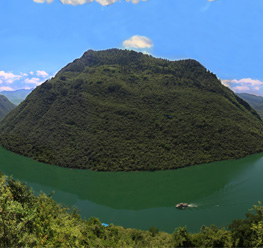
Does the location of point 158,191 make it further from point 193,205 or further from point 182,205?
point 193,205

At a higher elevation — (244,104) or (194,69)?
(194,69)

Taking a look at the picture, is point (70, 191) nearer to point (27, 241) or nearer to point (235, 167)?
point (27, 241)

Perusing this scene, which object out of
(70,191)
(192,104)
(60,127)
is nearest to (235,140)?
(192,104)

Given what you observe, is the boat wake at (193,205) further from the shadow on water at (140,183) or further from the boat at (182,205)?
the shadow on water at (140,183)

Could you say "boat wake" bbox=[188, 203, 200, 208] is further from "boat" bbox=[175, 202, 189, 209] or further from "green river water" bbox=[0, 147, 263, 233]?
"boat" bbox=[175, 202, 189, 209]

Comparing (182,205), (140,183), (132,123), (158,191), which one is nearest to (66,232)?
(182,205)

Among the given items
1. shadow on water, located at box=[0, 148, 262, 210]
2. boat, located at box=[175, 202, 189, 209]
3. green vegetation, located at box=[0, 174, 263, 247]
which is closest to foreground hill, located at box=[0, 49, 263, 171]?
shadow on water, located at box=[0, 148, 262, 210]
